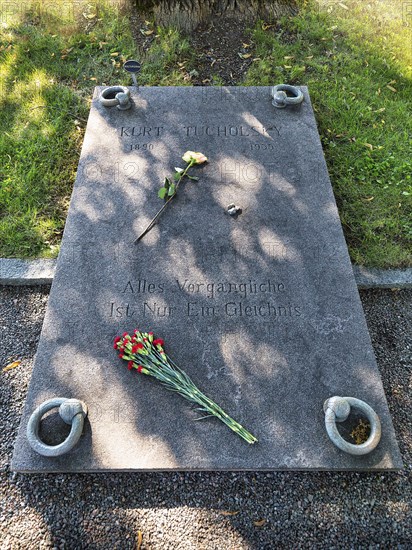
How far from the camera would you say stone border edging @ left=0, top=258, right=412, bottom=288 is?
11.8ft

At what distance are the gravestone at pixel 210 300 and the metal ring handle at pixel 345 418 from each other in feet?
0.30

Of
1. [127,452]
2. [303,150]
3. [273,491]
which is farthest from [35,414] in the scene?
[303,150]

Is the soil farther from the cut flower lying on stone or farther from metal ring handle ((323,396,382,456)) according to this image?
metal ring handle ((323,396,382,456))

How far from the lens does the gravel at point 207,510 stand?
8.46 feet

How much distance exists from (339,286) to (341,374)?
0.67 m

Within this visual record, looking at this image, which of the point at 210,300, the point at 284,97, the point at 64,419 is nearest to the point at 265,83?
the point at 284,97

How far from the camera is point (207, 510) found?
2682 mm

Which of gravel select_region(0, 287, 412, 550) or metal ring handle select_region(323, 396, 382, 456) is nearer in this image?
metal ring handle select_region(323, 396, 382, 456)

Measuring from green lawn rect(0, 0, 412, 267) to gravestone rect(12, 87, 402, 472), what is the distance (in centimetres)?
57

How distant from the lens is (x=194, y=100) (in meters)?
4.24

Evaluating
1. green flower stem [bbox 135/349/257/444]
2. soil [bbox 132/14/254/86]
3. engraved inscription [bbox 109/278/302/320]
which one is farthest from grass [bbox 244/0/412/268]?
green flower stem [bbox 135/349/257/444]

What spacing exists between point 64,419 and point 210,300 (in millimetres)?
1242

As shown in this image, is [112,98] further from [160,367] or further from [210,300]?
[160,367]

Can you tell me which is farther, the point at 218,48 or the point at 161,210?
the point at 218,48
